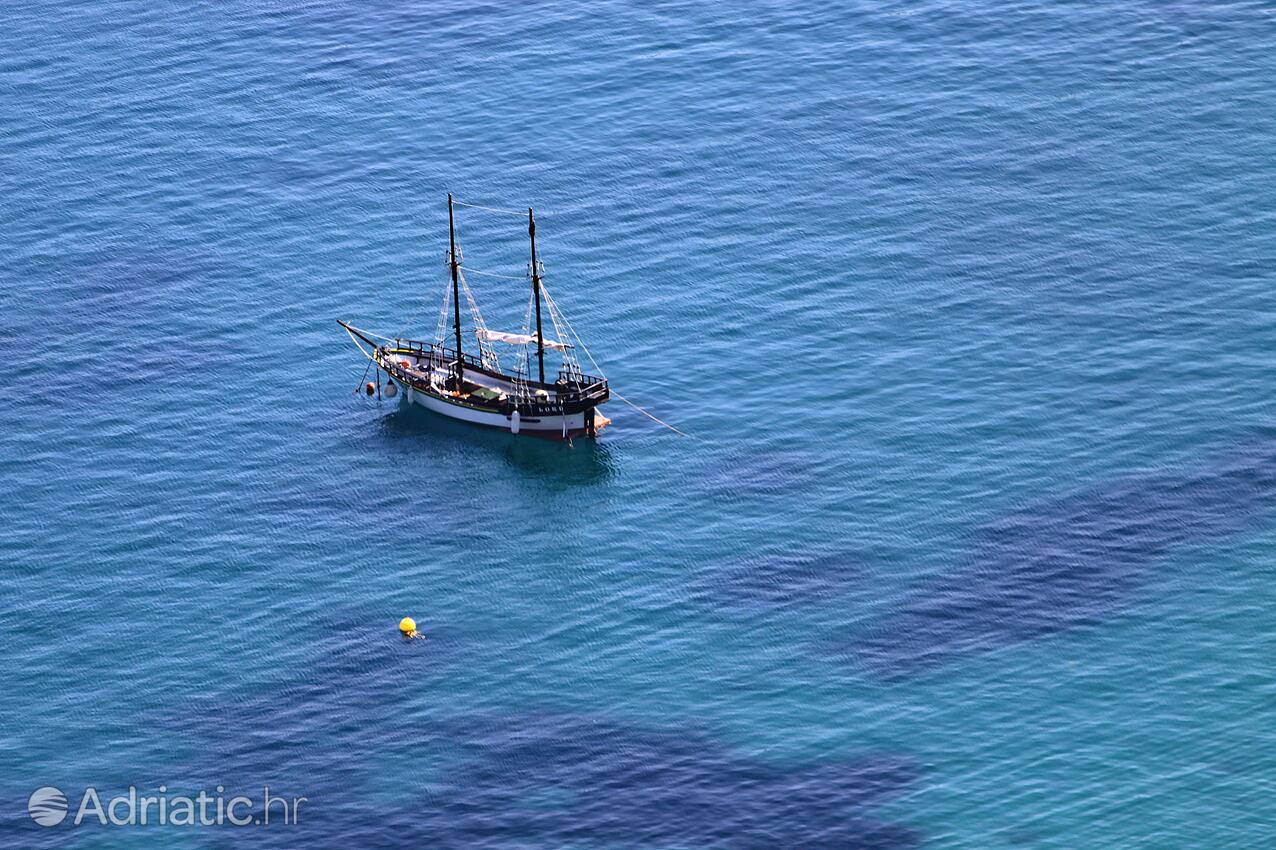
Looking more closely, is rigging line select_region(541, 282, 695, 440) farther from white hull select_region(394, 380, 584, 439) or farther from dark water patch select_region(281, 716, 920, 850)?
dark water patch select_region(281, 716, 920, 850)

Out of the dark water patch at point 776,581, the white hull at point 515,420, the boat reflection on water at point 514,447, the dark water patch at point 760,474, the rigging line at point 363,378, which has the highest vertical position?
the rigging line at point 363,378

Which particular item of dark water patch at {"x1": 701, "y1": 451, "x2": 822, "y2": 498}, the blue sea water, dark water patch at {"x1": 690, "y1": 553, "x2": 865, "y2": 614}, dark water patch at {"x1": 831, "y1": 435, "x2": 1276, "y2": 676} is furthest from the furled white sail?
dark water patch at {"x1": 831, "y1": 435, "x2": 1276, "y2": 676}

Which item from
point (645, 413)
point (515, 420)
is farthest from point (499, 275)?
point (645, 413)

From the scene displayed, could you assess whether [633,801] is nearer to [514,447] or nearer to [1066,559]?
[1066,559]

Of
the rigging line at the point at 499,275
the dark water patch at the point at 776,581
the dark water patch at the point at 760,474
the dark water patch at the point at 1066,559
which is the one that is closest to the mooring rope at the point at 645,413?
the dark water patch at the point at 760,474

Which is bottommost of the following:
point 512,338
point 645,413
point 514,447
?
point 514,447

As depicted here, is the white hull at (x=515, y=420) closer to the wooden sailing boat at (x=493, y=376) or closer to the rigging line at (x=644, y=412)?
the wooden sailing boat at (x=493, y=376)
